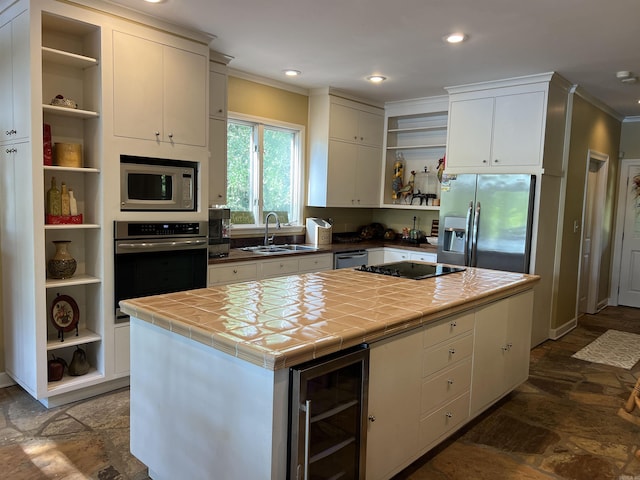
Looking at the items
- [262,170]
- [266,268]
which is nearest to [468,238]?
[266,268]

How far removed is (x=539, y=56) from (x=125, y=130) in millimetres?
3153

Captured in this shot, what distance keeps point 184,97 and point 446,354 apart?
251 centimetres

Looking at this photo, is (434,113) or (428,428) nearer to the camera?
(428,428)

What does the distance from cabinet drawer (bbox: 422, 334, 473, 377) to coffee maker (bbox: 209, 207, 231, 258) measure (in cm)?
221

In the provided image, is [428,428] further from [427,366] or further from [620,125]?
[620,125]

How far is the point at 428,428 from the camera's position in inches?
92.3

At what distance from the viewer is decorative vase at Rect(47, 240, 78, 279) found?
2.96m

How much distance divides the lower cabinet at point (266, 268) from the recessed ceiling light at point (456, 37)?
7.42 feet

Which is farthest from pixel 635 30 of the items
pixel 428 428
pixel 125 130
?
pixel 125 130

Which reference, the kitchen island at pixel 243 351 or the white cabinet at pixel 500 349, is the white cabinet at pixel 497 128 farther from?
the kitchen island at pixel 243 351

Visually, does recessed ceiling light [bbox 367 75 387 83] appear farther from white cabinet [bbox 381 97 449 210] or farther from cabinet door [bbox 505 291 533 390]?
cabinet door [bbox 505 291 533 390]

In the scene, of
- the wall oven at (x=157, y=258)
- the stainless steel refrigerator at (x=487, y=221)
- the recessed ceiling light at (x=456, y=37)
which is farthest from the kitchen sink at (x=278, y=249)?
the recessed ceiling light at (x=456, y=37)

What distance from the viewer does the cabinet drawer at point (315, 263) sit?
4.52 m

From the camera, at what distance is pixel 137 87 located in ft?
10.2
